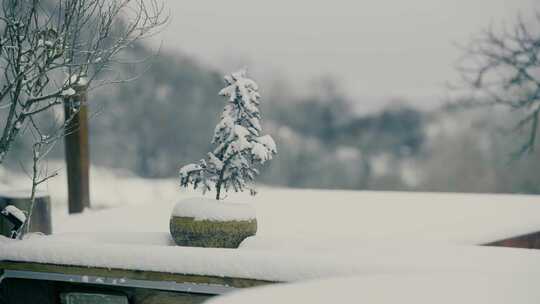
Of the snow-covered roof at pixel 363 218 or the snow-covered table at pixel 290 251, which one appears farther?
the snow-covered roof at pixel 363 218

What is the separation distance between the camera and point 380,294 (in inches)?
135

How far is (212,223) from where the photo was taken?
649 cm

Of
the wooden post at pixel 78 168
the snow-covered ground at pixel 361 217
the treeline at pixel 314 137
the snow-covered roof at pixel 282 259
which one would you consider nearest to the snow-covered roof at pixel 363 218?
the snow-covered ground at pixel 361 217

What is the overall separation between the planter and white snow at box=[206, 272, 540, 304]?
2760 millimetres

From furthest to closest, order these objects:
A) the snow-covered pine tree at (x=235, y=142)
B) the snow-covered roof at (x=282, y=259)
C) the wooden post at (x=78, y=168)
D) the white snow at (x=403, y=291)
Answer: the wooden post at (x=78, y=168) < the snow-covered pine tree at (x=235, y=142) < the snow-covered roof at (x=282, y=259) < the white snow at (x=403, y=291)

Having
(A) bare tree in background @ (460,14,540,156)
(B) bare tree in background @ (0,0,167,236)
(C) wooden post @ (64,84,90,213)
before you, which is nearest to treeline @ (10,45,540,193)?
(A) bare tree in background @ (460,14,540,156)

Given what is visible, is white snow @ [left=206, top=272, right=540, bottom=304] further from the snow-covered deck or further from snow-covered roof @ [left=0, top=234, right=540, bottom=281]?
the snow-covered deck

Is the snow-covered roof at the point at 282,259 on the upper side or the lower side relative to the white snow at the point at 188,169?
lower

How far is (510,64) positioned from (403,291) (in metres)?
13.4

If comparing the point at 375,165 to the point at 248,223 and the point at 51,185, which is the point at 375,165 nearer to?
the point at 51,185

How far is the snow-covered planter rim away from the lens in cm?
651

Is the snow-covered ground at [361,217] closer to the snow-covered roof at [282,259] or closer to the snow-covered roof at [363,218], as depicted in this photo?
the snow-covered roof at [363,218]

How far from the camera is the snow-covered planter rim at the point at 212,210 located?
21.4 ft

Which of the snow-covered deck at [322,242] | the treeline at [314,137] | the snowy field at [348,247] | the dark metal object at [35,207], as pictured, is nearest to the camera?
the snowy field at [348,247]
